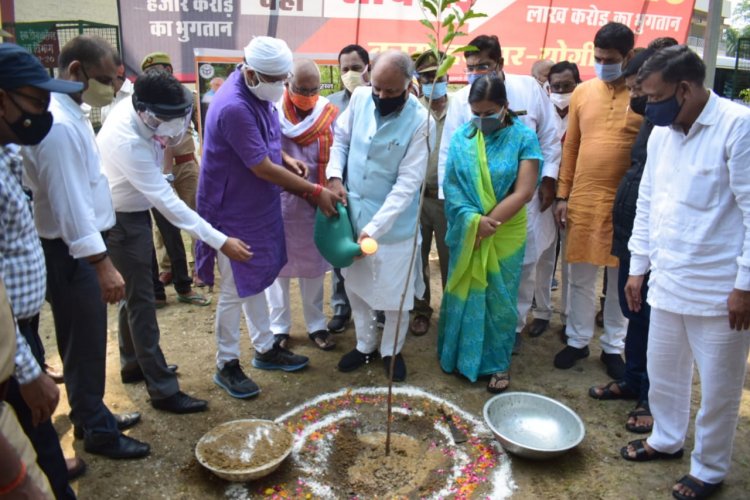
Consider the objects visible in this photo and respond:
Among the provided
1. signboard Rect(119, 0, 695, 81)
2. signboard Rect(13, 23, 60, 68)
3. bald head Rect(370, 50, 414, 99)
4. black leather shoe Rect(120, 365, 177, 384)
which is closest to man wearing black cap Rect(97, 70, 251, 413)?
black leather shoe Rect(120, 365, 177, 384)

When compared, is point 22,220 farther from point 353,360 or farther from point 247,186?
point 353,360

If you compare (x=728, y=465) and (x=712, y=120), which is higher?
(x=712, y=120)

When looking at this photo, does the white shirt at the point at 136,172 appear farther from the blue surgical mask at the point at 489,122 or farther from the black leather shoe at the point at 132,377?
the blue surgical mask at the point at 489,122

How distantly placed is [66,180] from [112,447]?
148cm

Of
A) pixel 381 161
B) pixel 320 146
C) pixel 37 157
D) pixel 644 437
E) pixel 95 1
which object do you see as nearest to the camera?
pixel 37 157

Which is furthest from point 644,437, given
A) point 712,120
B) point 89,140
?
point 89,140

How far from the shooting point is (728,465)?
275 cm

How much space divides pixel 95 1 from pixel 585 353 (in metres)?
14.4

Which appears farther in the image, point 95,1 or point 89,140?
point 95,1

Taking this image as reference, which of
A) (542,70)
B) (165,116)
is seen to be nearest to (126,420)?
→ (165,116)

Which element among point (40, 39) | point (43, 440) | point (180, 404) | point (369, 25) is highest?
point (369, 25)

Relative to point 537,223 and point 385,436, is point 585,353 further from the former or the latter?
point 385,436

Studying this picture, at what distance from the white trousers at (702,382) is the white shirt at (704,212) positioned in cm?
14

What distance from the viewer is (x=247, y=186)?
3.44 metres
